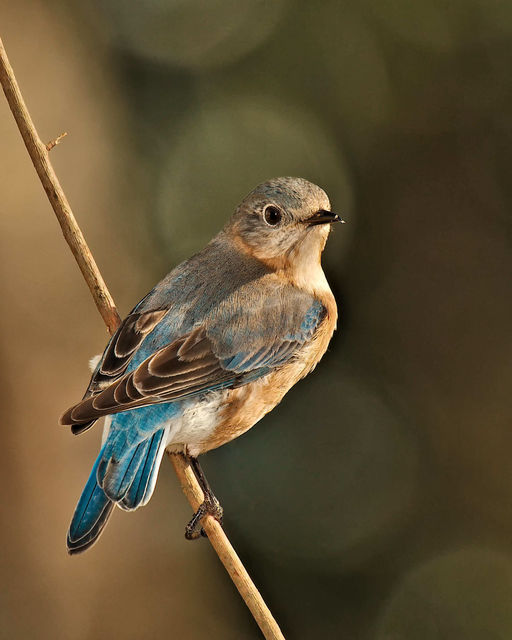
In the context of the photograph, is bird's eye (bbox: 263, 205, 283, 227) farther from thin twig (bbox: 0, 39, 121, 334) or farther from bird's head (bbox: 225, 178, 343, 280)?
thin twig (bbox: 0, 39, 121, 334)

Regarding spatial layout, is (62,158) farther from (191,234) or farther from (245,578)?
(245,578)

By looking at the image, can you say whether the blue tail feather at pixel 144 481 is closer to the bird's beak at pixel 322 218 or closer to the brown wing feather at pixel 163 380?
the brown wing feather at pixel 163 380

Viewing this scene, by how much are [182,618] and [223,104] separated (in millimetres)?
3082

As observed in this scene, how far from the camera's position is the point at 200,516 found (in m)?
2.55

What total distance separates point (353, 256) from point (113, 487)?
337 centimetres

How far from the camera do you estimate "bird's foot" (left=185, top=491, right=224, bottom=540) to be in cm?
256

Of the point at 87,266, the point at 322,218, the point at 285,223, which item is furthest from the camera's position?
the point at 285,223

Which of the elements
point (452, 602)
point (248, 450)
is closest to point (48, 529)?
point (248, 450)

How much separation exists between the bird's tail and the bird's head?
32.5 inches

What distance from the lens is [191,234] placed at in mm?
5305

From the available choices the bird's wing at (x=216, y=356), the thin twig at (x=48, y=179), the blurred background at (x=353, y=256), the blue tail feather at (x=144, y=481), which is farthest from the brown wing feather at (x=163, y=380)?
the blurred background at (x=353, y=256)

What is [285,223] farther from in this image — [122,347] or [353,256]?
[353,256]

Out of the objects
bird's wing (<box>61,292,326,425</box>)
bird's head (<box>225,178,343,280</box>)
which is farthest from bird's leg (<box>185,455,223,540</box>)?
bird's head (<box>225,178,343,280</box>)

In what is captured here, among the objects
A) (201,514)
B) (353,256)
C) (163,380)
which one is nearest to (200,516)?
(201,514)
